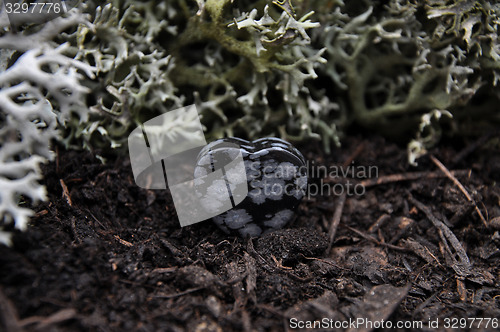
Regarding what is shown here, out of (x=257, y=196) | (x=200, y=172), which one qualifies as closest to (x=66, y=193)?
(x=200, y=172)

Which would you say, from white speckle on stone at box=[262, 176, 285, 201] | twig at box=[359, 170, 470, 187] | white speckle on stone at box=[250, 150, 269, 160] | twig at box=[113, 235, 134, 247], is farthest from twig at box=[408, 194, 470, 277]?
twig at box=[113, 235, 134, 247]

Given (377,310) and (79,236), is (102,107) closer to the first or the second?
(79,236)

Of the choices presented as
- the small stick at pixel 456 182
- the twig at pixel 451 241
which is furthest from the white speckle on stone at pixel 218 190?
the small stick at pixel 456 182

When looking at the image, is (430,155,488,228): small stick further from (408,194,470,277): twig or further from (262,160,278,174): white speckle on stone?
(262,160,278,174): white speckle on stone

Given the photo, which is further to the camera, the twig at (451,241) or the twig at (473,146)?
the twig at (473,146)

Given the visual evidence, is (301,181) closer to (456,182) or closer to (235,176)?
(235,176)

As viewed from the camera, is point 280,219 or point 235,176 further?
point 280,219

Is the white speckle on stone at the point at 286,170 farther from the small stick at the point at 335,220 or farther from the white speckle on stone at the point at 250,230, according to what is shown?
the small stick at the point at 335,220
